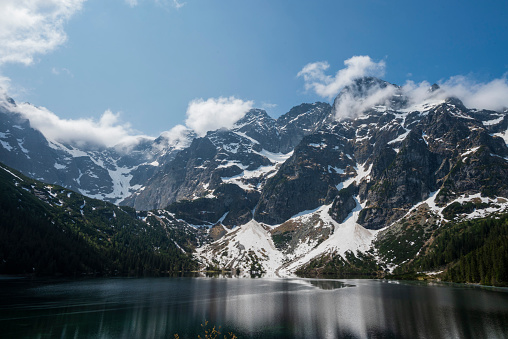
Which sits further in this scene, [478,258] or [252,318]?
[478,258]

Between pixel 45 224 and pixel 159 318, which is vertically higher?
pixel 45 224

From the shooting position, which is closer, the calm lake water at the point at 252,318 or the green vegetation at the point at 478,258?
the calm lake water at the point at 252,318

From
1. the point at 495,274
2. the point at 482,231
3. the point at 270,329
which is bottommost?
the point at 270,329

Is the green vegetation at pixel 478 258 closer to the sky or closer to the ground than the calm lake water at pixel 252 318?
closer to the sky

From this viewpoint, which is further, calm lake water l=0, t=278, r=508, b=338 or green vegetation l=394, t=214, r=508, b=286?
green vegetation l=394, t=214, r=508, b=286

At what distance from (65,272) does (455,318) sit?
183 m

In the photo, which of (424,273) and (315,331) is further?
(424,273)

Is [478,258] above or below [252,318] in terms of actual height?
above

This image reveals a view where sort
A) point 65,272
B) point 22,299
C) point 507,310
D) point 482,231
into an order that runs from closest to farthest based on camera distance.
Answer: point 507,310, point 22,299, point 65,272, point 482,231

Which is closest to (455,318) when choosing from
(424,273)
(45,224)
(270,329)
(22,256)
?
(270,329)

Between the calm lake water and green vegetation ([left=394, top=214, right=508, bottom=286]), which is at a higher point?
green vegetation ([left=394, top=214, right=508, bottom=286])

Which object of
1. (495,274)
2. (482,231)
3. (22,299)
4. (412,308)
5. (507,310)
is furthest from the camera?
(482,231)

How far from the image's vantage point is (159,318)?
186 feet

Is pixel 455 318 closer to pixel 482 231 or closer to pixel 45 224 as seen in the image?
pixel 482 231
